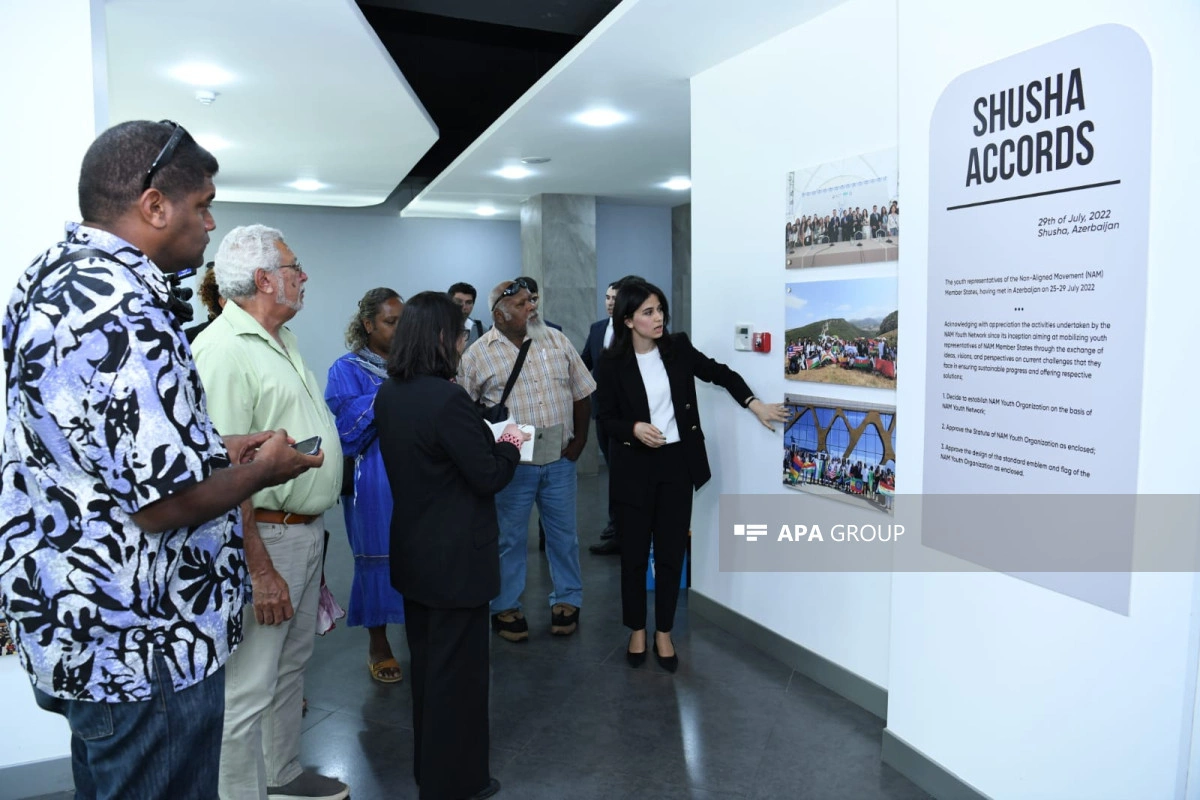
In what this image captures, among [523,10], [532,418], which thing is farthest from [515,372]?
[523,10]

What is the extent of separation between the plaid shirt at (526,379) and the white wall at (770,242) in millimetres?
881

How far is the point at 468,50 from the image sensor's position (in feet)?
23.8

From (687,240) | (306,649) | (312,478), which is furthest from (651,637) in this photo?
(687,240)

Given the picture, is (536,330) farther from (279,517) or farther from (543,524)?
(279,517)

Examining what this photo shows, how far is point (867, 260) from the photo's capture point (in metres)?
3.38

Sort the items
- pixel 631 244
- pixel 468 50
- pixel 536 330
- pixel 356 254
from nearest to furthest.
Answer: pixel 536 330 < pixel 468 50 < pixel 631 244 < pixel 356 254

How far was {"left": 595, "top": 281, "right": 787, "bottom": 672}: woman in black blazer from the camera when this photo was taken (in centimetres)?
380

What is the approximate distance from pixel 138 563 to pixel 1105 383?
231cm

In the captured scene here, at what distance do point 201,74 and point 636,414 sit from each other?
336 centimetres

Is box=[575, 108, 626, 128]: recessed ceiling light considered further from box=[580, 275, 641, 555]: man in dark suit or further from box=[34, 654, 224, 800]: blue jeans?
box=[34, 654, 224, 800]: blue jeans

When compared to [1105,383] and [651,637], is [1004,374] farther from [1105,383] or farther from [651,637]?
[651,637]

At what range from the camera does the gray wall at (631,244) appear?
10.2m

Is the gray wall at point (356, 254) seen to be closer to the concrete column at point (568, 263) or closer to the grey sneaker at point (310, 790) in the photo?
the concrete column at point (568, 263)

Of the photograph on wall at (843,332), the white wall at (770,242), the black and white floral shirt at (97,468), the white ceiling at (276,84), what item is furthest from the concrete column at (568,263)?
the black and white floral shirt at (97,468)
